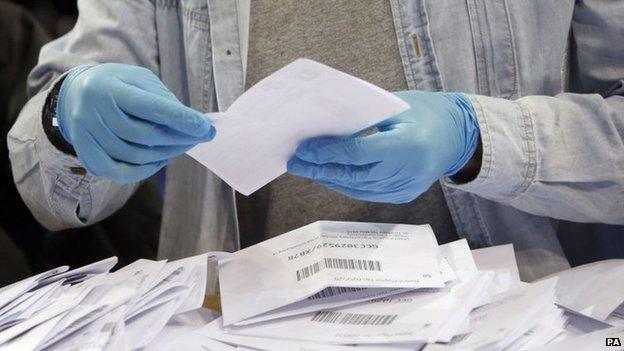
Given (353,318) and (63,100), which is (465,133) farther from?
(63,100)

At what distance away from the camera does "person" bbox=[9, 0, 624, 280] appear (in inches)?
36.6

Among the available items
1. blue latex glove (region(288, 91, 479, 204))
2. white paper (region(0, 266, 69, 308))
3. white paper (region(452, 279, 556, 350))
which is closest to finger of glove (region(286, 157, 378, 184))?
blue latex glove (region(288, 91, 479, 204))

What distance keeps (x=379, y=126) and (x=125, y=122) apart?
311 mm

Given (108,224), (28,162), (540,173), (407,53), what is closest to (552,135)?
(540,173)

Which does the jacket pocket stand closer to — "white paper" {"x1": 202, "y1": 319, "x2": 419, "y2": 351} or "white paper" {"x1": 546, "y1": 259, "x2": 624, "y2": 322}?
"white paper" {"x1": 546, "y1": 259, "x2": 624, "y2": 322}

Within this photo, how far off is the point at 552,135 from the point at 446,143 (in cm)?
16

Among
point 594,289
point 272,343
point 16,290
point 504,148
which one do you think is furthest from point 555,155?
point 16,290

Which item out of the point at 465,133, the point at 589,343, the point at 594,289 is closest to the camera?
the point at 589,343

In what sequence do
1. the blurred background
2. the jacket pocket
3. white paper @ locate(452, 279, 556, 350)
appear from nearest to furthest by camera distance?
Result: white paper @ locate(452, 279, 556, 350)
the jacket pocket
the blurred background

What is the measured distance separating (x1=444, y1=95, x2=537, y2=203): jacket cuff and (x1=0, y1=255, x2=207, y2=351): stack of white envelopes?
384mm

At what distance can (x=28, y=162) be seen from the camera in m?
1.12

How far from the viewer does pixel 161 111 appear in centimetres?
87

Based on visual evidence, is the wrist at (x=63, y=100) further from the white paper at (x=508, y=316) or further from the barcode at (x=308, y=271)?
the white paper at (x=508, y=316)

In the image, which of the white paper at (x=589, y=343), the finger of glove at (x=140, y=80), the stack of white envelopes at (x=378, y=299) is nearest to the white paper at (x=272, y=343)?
the stack of white envelopes at (x=378, y=299)
